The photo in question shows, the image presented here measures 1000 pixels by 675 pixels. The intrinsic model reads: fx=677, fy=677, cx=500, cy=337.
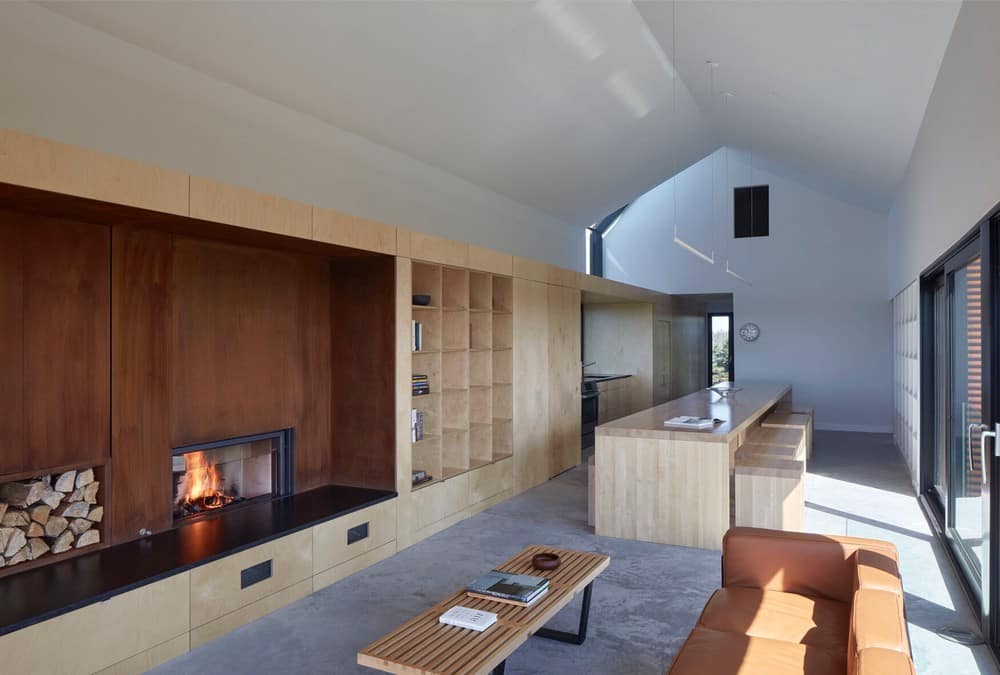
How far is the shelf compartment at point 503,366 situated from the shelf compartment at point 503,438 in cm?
36

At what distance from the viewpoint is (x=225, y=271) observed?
4094 millimetres

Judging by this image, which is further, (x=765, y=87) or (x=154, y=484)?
(x=765, y=87)

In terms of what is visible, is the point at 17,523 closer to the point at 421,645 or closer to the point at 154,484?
the point at 154,484

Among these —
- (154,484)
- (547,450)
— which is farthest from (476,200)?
(154,484)

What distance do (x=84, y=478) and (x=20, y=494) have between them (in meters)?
0.26

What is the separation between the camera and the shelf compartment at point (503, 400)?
19.5ft

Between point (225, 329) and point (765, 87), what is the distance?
5.18 metres

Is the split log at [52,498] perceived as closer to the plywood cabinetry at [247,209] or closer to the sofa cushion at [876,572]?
the plywood cabinetry at [247,209]

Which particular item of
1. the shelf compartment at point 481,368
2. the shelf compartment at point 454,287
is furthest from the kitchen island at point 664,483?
the shelf compartment at point 454,287

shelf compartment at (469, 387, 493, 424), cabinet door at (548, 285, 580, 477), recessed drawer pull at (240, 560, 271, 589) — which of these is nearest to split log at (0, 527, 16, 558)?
recessed drawer pull at (240, 560, 271, 589)

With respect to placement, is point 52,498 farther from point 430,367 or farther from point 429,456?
point 430,367

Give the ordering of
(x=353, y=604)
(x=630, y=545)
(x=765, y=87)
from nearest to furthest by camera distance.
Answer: (x=353, y=604)
(x=630, y=545)
(x=765, y=87)

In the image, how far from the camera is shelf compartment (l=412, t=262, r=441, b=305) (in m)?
5.05

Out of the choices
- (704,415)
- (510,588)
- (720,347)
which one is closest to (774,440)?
(704,415)
